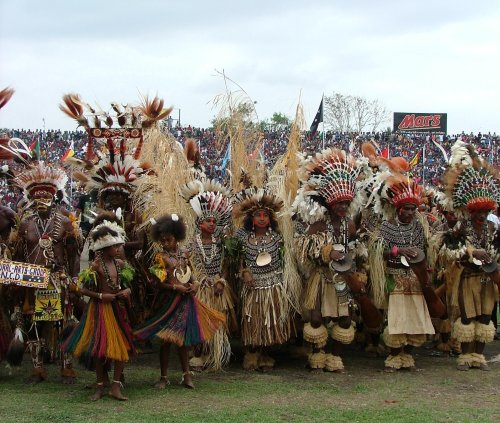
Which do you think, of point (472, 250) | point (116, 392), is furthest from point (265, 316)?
point (472, 250)

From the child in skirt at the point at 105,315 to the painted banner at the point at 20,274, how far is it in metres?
0.63

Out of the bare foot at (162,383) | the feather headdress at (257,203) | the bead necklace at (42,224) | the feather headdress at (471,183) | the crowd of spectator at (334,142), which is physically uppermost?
the crowd of spectator at (334,142)

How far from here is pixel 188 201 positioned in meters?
7.80

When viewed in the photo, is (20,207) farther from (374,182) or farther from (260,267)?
(374,182)

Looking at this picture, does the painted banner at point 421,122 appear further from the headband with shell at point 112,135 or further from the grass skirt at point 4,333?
the grass skirt at point 4,333

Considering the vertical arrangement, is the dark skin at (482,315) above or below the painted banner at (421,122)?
below

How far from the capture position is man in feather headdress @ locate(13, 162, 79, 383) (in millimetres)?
6805

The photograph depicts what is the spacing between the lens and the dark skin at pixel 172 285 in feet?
21.2

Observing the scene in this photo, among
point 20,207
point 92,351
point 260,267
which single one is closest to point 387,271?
point 260,267

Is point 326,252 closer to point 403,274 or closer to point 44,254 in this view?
point 403,274

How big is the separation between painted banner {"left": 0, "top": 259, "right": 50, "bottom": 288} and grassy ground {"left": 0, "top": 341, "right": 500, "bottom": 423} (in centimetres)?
98

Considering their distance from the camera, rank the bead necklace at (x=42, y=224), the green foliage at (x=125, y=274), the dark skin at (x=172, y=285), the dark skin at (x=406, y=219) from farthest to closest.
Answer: the dark skin at (x=406, y=219)
the bead necklace at (x=42, y=224)
the dark skin at (x=172, y=285)
the green foliage at (x=125, y=274)

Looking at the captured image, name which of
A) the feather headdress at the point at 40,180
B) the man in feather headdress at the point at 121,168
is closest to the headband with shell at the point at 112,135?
the man in feather headdress at the point at 121,168

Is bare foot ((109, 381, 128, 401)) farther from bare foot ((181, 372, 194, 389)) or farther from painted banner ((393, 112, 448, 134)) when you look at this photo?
painted banner ((393, 112, 448, 134))
